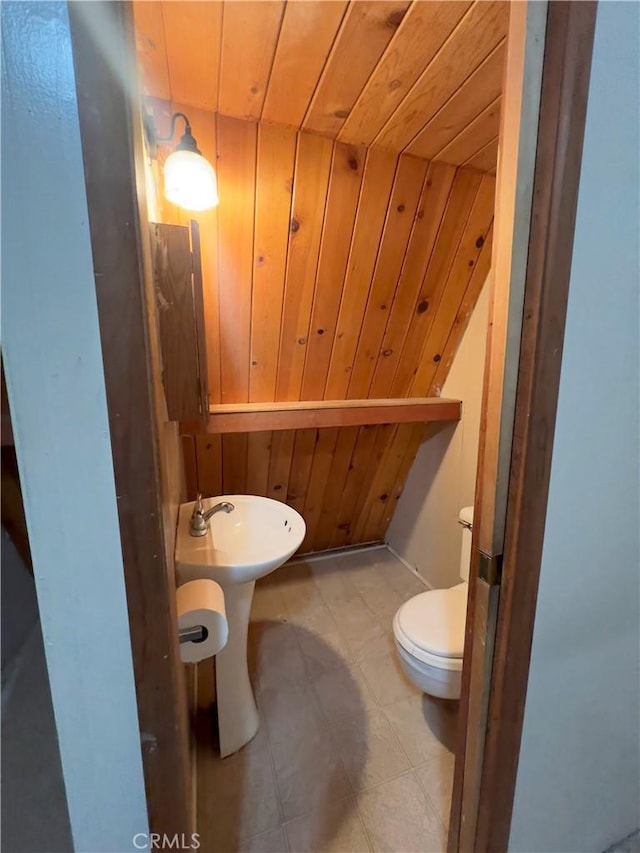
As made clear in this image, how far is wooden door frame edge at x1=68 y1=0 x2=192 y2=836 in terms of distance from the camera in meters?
0.41

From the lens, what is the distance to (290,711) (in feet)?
4.96

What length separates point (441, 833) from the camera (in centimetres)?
113

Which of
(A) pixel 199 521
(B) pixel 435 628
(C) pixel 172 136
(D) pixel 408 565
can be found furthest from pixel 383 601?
(C) pixel 172 136

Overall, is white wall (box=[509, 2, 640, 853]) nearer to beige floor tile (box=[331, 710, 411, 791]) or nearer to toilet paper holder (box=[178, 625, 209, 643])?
beige floor tile (box=[331, 710, 411, 791])

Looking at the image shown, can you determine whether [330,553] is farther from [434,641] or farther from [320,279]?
[320,279]

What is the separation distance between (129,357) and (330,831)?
148 centimetres

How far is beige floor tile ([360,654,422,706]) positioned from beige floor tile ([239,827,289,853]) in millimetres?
579

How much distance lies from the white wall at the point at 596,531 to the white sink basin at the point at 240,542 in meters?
0.74

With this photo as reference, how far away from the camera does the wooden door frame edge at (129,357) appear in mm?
413

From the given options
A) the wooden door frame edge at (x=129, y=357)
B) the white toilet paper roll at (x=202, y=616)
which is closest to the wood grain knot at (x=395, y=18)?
the wooden door frame edge at (x=129, y=357)

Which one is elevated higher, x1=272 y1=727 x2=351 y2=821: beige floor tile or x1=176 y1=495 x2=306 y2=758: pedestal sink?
x1=176 y1=495 x2=306 y2=758: pedestal sink

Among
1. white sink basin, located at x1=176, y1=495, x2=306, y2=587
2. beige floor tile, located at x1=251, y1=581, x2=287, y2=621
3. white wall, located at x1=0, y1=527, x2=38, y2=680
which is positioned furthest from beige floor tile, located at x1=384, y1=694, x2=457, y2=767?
white wall, located at x1=0, y1=527, x2=38, y2=680

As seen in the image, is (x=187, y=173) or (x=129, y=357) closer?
(x=129, y=357)

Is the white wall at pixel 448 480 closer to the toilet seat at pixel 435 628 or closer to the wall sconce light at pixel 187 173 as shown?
the toilet seat at pixel 435 628
